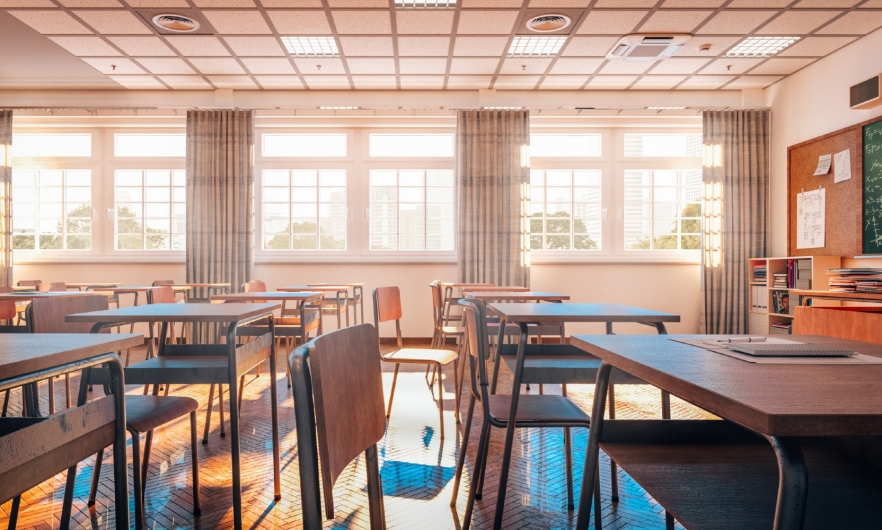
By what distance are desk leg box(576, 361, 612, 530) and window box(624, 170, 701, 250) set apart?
257 inches

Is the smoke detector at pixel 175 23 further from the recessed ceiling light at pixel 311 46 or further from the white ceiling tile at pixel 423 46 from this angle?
the white ceiling tile at pixel 423 46

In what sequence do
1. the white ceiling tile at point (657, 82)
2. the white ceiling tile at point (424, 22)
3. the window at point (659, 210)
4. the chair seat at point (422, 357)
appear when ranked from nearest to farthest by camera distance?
the chair seat at point (422, 357) → the white ceiling tile at point (424, 22) → the white ceiling tile at point (657, 82) → the window at point (659, 210)

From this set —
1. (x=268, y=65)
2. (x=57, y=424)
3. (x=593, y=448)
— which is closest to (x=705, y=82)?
(x=268, y=65)

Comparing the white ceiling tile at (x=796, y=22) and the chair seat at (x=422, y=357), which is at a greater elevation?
the white ceiling tile at (x=796, y=22)

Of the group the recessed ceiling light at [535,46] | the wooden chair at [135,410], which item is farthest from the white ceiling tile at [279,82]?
the wooden chair at [135,410]

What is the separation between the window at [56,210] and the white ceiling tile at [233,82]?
2.51 meters

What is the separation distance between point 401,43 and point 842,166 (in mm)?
4594

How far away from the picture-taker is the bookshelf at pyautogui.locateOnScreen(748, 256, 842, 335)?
18.4 feet

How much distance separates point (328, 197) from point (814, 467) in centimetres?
681

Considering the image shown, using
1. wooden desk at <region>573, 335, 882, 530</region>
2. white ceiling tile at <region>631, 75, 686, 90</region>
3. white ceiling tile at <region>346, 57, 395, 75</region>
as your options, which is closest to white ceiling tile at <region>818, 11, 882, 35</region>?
white ceiling tile at <region>631, 75, 686, 90</region>

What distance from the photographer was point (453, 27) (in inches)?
193

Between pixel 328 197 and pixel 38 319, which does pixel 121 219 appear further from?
pixel 38 319

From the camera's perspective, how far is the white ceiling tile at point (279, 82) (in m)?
6.23

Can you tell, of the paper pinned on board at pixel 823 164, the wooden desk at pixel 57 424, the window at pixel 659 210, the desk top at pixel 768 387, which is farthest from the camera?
the window at pixel 659 210
